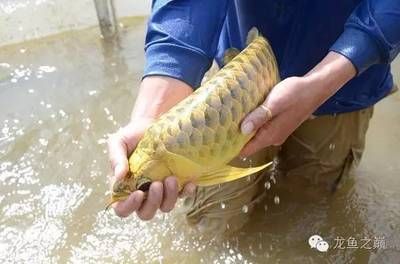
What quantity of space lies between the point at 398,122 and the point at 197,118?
61.1 inches

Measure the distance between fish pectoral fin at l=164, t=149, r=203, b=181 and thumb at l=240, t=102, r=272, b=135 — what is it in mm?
128

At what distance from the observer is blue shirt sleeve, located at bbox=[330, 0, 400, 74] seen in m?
1.42

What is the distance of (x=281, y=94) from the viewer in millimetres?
1354

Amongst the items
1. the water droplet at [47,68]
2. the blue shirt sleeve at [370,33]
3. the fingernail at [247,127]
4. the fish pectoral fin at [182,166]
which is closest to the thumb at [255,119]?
the fingernail at [247,127]

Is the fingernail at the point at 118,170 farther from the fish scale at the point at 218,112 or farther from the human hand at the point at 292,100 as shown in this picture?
the human hand at the point at 292,100

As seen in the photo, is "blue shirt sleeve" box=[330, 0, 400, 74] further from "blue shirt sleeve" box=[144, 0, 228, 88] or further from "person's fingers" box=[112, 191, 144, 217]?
"person's fingers" box=[112, 191, 144, 217]

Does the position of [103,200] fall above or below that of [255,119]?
below

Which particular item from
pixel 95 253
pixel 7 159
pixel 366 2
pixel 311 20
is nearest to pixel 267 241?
pixel 95 253

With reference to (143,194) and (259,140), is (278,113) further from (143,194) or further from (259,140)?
(143,194)

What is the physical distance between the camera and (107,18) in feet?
10.2

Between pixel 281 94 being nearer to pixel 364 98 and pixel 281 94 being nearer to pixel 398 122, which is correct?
pixel 364 98

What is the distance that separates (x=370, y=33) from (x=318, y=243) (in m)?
0.86

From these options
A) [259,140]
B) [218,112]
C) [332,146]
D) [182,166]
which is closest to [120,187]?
[182,166]

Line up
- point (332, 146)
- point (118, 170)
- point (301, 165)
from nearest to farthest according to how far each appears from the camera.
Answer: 1. point (118, 170)
2. point (332, 146)
3. point (301, 165)
